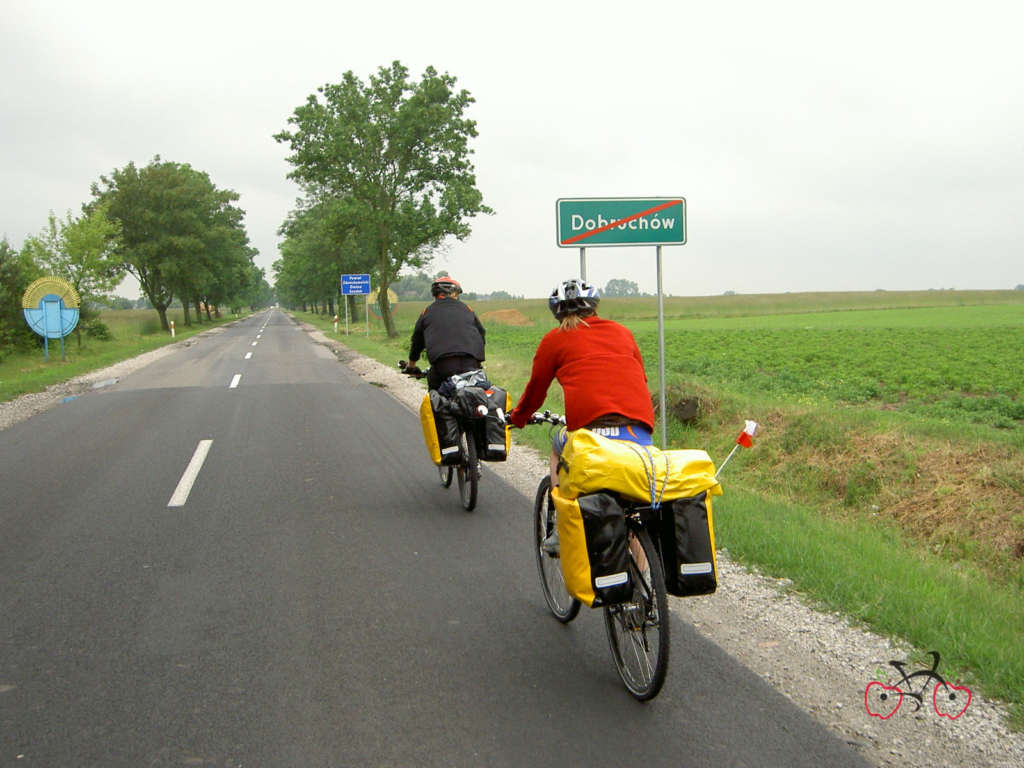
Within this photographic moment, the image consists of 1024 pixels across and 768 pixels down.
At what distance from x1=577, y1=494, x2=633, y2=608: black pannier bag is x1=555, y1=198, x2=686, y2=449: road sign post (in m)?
4.94

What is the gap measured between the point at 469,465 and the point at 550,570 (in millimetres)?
2202

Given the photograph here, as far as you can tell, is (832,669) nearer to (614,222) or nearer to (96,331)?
(614,222)

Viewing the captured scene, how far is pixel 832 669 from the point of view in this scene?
11.7ft

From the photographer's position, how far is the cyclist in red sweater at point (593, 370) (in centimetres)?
362

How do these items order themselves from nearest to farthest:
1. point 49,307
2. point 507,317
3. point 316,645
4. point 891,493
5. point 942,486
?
point 316,645 < point 942,486 < point 891,493 < point 49,307 < point 507,317

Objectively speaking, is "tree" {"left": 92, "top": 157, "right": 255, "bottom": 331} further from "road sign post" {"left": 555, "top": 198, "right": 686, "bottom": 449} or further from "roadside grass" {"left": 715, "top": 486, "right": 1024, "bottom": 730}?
"roadside grass" {"left": 715, "top": 486, "right": 1024, "bottom": 730}

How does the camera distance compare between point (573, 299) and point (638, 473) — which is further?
point (573, 299)

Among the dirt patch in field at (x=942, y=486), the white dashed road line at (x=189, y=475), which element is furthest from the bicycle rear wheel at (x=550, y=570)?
the dirt patch in field at (x=942, y=486)

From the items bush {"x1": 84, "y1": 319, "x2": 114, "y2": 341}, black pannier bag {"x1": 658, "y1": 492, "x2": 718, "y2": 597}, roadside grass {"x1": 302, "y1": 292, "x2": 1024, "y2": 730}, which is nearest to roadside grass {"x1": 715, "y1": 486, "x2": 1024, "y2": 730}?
roadside grass {"x1": 302, "y1": 292, "x2": 1024, "y2": 730}

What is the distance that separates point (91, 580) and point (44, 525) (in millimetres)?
1664

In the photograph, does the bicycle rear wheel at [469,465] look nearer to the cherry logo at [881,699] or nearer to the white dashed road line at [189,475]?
the white dashed road line at [189,475]

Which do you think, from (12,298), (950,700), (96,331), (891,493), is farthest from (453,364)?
(96,331)

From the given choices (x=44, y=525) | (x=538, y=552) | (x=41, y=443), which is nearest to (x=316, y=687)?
(x=538, y=552)

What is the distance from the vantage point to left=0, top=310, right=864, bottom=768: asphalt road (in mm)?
2947
